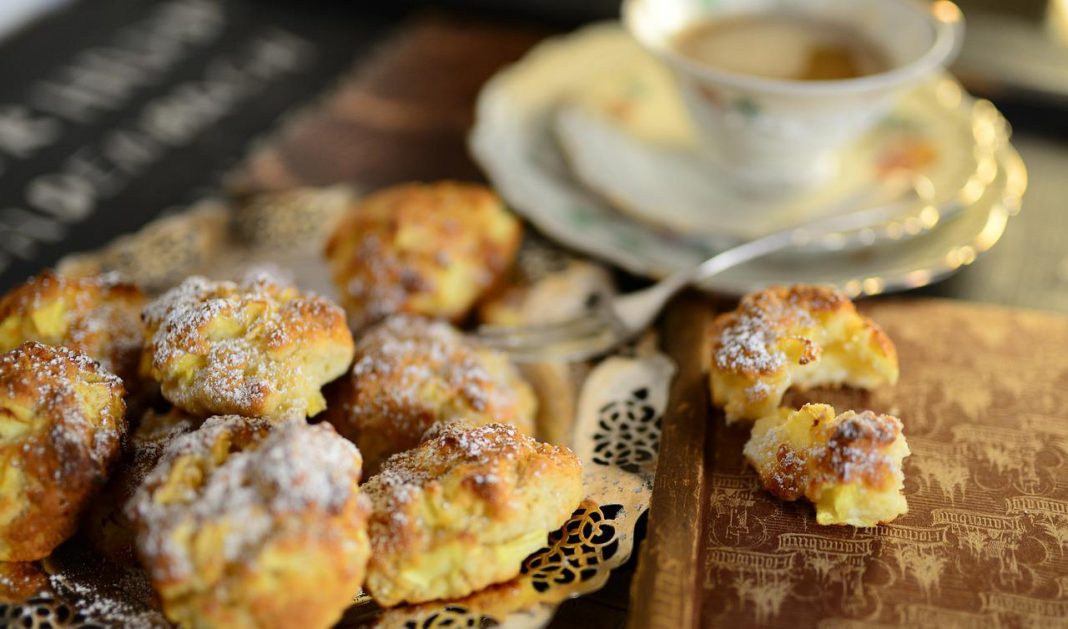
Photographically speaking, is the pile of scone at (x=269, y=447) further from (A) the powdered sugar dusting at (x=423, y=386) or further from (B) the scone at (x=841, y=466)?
(B) the scone at (x=841, y=466)

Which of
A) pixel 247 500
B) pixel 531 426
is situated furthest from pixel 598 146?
pixel 247 500

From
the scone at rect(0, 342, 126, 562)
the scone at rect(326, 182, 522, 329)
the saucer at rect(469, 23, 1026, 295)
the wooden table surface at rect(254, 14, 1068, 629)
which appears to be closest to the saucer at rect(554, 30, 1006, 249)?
the saucer at rect(469, 23, 1026, 295)

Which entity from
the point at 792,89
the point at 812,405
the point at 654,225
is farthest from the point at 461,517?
the point at 792,89

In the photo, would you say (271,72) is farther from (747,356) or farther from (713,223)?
(747,356)

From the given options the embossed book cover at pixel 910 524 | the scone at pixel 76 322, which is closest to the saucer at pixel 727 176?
the embossed book cover at pixel 910 524

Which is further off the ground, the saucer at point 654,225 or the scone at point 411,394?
the scone at point 411,394

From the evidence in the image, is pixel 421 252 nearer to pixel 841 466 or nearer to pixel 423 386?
pixel 423 386
